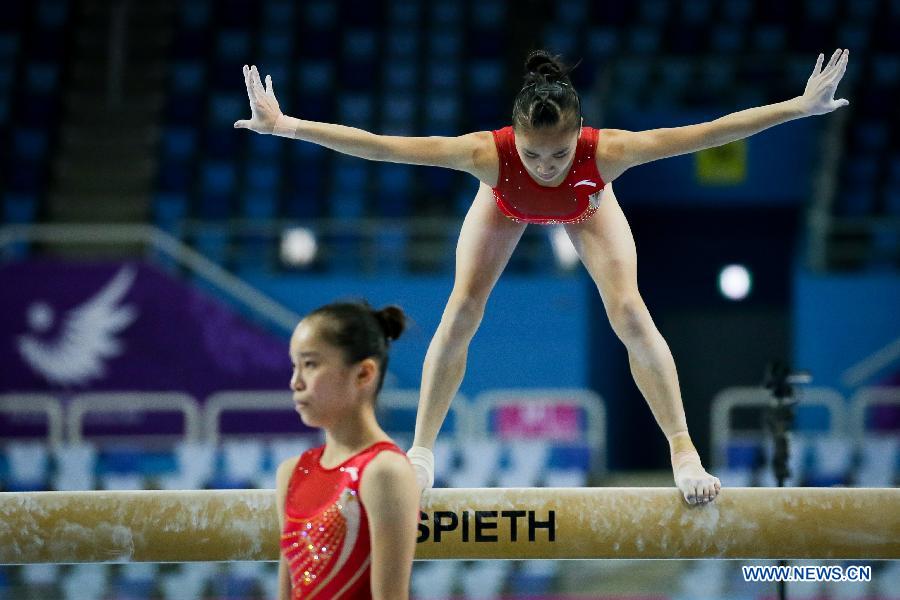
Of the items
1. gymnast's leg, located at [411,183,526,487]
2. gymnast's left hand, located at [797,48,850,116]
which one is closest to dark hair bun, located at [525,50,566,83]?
gymnast's leg, located at [411,183,526,487]

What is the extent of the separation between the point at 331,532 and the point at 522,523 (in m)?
1.29

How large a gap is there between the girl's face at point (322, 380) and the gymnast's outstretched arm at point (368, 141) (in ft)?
3.83

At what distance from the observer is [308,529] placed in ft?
8.62

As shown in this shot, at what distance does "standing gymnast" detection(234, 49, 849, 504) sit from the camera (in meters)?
3.67

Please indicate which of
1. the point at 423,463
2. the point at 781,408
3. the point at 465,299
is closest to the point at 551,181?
the point at 465,299

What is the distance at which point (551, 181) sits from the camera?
3811 mm

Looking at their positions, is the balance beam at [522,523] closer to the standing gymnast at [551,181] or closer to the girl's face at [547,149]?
the standing gymnast at [551,181]

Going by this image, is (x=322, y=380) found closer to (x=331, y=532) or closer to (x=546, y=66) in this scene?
(x=331, y=532)

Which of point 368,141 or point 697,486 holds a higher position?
point 368,141

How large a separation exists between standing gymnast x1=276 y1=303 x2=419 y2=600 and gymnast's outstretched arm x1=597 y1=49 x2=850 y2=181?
56.0 inches

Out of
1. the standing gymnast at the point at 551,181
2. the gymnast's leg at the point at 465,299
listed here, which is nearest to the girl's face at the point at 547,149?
the standing gymnast at the point at 551,181

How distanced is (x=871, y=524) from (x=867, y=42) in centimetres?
981

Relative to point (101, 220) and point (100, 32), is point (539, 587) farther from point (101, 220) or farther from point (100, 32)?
point (100, 32)

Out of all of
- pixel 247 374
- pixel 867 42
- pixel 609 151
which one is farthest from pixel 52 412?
pixel 867 42
